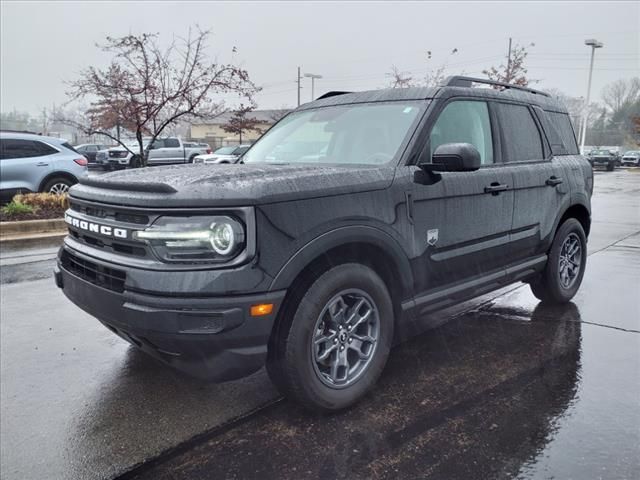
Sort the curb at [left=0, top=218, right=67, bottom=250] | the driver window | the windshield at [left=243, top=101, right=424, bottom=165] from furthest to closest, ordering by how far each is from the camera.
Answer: the curb at [left=0, top=218, right=67, bottom=250] < the driver window < the windshield at [left=243, top=101, right=424, bottom=165]

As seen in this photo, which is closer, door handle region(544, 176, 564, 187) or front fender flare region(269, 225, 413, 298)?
front fender flare region(269, 225, 413, 298)

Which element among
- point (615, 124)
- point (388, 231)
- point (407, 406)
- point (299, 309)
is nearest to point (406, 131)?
point (388, 231)

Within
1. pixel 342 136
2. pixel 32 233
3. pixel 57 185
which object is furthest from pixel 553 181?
pixel 57 185

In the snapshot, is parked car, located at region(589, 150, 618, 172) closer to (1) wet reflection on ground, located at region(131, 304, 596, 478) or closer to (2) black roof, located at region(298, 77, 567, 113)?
(2) black roof, located at region(298, 77, 567, 113)

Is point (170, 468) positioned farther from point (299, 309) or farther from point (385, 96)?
point (385, 96)

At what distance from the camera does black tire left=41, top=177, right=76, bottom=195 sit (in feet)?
36.8

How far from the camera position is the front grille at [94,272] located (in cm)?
268

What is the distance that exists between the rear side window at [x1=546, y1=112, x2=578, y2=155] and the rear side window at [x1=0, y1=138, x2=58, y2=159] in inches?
399

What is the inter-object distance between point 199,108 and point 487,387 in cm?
1098

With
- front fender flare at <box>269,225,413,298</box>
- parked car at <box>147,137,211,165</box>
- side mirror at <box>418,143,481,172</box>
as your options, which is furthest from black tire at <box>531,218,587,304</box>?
parked car at <box>147,137,211,165</box>

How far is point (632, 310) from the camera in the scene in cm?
500

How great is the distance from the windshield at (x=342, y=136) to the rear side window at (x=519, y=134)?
1.00 metres

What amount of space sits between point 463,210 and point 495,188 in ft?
1.43

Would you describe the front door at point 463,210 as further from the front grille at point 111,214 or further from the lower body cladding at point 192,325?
the front grille at point 111,214
